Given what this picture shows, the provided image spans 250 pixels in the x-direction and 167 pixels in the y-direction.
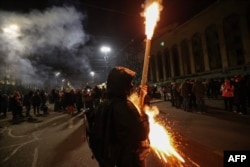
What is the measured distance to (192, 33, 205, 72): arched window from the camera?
→ 33344 mm

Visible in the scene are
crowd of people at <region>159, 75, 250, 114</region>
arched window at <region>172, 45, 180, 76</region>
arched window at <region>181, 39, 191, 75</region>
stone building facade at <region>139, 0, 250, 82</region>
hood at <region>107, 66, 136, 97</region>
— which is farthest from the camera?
arched window at <region>172, 45, 180, 76</region>

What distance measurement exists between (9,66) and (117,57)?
1864cm

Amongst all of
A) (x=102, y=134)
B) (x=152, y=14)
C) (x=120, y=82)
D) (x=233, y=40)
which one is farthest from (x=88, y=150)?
(x=233, y=40)

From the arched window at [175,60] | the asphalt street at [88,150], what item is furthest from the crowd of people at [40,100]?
the arched window at [175,60]

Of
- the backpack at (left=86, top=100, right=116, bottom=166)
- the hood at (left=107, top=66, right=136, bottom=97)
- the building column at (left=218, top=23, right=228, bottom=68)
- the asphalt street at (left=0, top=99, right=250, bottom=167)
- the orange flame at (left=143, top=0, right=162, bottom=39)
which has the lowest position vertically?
the asphalt street at (left=0, top=99, right=250, bottom=167)

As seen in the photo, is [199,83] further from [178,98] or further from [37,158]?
[37,158]

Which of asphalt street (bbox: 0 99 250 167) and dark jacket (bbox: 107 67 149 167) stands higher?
dark jacket (bbox: 107 67 149 167)

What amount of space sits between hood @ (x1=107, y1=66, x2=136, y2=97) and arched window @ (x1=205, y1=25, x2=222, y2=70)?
97.8 feet

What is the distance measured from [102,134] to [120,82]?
0.60 metres

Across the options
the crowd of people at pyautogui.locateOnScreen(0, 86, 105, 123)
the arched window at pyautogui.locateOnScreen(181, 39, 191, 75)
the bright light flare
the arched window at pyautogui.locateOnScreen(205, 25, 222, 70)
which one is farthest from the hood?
the arched window at pyautogui.locateOnScreen(181, 39, 191, 75)

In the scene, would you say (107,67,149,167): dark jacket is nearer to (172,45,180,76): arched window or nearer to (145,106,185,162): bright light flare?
(145,106,185,162): bright light flare

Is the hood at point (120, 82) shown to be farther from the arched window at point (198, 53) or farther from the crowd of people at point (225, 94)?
the arched window at point (198, 53)

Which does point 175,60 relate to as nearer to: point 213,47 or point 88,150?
point 213,47

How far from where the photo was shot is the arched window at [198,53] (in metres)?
33.3
